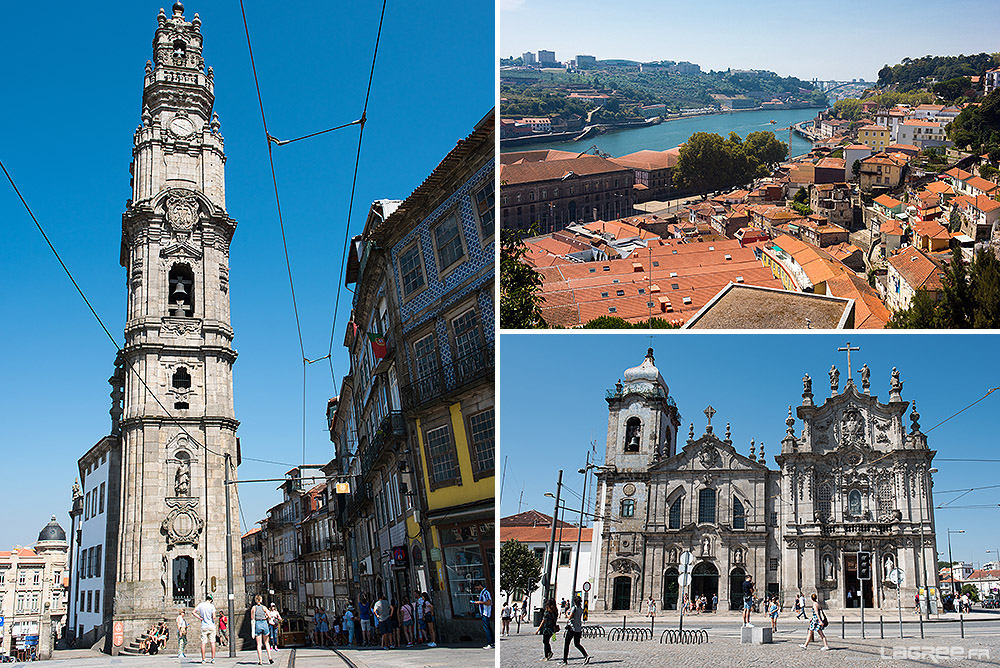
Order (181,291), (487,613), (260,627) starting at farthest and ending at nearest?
(181,291)
(260,627)
(487,613)

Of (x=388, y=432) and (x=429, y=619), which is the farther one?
(x=388, y=432)

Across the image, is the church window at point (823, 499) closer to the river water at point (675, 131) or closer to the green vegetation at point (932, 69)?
the green vegetation at point (932, 69)

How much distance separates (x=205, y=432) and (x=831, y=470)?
2609cm

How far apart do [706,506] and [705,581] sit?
127 inches

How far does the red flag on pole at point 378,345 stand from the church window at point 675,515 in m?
25.4

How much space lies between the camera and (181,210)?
128ft

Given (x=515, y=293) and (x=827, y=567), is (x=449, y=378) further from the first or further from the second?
(x=827, y=567)

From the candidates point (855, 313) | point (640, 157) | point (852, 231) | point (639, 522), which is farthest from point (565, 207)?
point (639, 522)

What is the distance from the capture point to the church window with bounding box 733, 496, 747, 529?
1698 inches

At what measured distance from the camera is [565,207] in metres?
26.0

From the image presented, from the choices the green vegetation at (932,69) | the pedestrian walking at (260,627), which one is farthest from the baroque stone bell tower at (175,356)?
the green vegetation at (932,69)

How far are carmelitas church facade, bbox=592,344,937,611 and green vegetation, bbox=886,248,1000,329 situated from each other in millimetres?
18622

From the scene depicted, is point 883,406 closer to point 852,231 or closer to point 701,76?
point 852,231

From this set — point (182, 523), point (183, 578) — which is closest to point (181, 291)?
point (182, 523)
